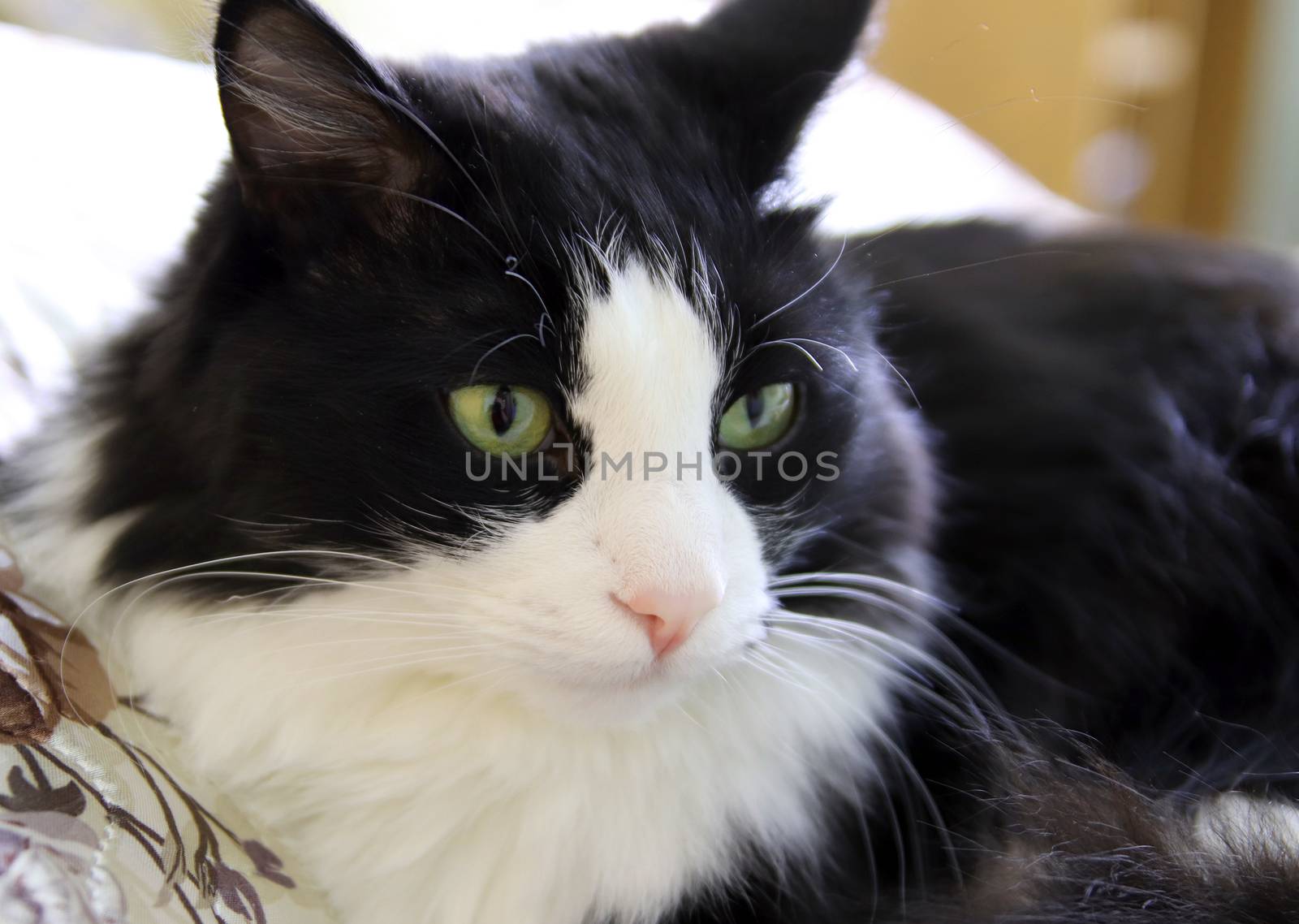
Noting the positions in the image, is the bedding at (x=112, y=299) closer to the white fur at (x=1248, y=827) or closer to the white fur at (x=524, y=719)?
the white fur at (x=524, y=719)

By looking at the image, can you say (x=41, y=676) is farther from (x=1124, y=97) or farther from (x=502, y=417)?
(x=1124, y=97)

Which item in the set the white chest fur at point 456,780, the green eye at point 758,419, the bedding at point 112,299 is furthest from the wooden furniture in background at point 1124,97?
the white chest fur at point 456,780

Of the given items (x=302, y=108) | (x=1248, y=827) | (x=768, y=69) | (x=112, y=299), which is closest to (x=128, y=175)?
(x=112, y=299)

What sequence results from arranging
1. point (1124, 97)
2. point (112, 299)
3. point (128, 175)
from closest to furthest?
1. point (112, 299)
2. point (128, 175)
3. point (1124, 97)

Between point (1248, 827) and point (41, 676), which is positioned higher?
point (41, 676)

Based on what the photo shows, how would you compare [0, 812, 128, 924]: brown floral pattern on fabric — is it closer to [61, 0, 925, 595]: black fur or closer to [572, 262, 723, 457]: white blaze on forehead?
[61, 0, 925, 595]: black fur

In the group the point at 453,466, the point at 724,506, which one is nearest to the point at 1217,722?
the point at 724,506

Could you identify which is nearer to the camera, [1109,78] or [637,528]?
[637,528]
